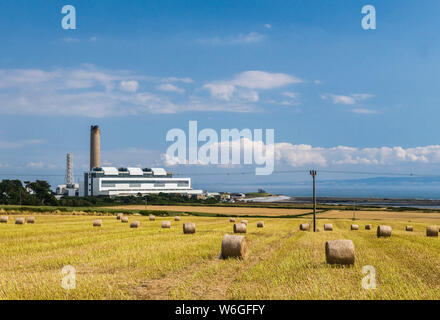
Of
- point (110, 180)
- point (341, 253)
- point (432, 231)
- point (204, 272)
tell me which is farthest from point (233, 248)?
point (110, 180)

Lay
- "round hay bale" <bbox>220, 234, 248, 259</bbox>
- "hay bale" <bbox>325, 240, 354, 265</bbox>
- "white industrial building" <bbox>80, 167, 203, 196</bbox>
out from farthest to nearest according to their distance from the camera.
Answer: "white industrial building" <bbox>80, 167, 203, 196</bbox> < "round hay bale" <bbox>220, 234, 248, 259</bbox> < "hay bale" <bbox>325, 240, 354, 265</bbox>

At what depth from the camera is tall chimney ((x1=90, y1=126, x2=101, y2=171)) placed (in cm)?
17875

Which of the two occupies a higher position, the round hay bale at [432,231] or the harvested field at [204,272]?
the harvested field at [204,272]

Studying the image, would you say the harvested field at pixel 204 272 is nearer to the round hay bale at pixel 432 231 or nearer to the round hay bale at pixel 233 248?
the round hay bale at pixel 233 248

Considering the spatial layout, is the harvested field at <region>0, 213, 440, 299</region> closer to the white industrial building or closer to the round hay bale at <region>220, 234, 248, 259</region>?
the round hay bale at <region>220, 234, 248, 259</region>

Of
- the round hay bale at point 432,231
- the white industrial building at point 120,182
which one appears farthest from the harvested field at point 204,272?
the white industrial building at point 120,182

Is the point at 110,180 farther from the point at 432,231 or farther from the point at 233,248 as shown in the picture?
the point at 233,248

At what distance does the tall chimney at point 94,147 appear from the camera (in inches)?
7037

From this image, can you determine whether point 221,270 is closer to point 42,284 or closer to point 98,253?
point 42,284

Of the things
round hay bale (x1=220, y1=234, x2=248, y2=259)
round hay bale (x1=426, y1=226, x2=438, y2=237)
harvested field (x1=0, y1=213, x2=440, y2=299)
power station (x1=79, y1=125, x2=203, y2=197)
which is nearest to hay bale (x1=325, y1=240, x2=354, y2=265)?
harvested field (x1=0, y1=213, x2=440, y2=299)

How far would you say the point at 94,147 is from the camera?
182750 mm
